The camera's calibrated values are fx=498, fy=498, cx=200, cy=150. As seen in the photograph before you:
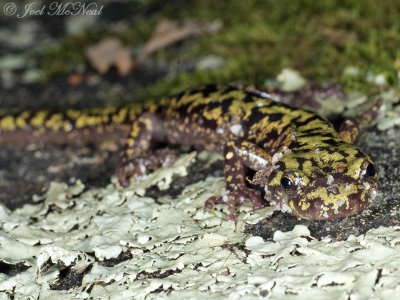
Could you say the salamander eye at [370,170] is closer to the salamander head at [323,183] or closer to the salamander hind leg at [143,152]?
the salamander head at [323,183]

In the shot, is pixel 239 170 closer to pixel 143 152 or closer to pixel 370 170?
pixel 370 170

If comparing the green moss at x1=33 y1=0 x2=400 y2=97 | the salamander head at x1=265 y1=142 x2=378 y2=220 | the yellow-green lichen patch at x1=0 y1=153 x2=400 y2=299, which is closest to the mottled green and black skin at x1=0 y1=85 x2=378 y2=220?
the salamander head at x1=265 y1=142 x2=378 y2=220

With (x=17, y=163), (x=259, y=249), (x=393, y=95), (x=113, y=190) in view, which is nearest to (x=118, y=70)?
(x=17, y=163)

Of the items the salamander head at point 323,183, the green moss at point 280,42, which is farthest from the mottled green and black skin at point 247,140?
the green moss at point 280,42

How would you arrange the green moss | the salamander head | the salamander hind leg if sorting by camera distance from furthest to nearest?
the green moss
the salamander hind leg
the salamander head

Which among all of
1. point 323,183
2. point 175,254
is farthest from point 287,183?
point 175,254

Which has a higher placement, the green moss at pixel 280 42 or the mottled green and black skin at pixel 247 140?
the green moss at pixel 280 42

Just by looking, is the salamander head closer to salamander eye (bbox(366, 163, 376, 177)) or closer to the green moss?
salamander eye (bbox(366, 163, 376, 177))
